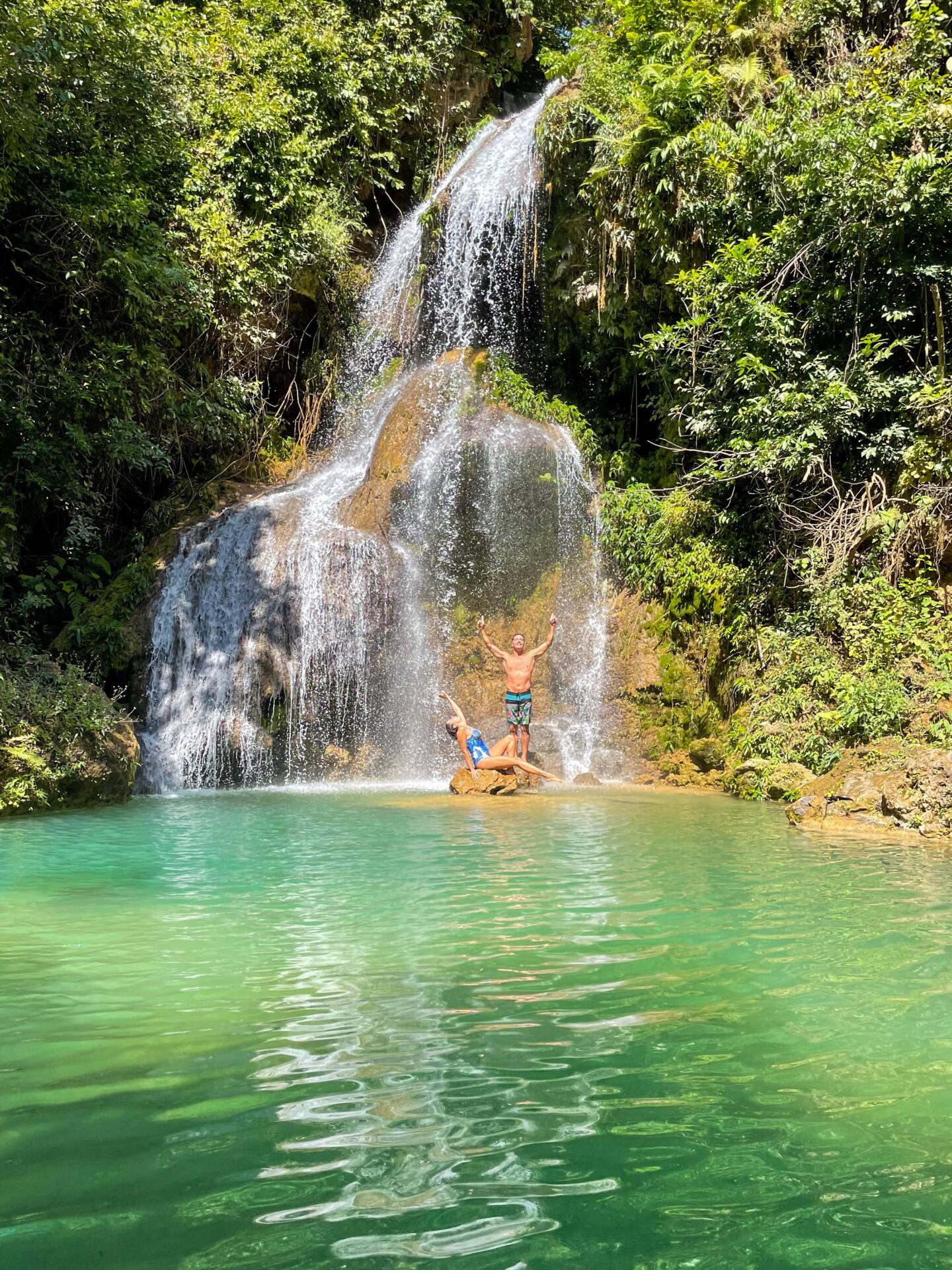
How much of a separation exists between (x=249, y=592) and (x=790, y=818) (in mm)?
8816

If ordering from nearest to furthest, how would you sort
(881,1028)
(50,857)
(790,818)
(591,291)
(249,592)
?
1. (881,1028)
2. (50,857)
3. (790,818)
4. (249,592)
5. (591,291)

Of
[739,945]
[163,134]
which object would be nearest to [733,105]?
[163,134]

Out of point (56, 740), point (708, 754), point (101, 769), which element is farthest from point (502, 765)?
point (56, 740)

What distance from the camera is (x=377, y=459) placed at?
16578mm

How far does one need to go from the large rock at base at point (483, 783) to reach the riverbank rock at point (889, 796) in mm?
3264

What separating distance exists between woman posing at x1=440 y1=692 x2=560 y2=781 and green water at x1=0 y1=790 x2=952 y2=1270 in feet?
18.6

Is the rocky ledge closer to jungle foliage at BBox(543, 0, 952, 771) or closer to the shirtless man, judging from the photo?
the shirtless man

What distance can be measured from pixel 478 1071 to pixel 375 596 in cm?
1212

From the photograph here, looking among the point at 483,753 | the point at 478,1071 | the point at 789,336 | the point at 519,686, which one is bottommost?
the point at 478,1071

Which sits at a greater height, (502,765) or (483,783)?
(502,765)

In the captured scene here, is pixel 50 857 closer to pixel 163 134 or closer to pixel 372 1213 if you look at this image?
pixel 372 1213

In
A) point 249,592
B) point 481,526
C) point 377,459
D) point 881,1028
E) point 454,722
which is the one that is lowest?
point 881,1028

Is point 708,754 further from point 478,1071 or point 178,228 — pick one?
point 178,228

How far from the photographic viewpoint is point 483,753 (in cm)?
1216
